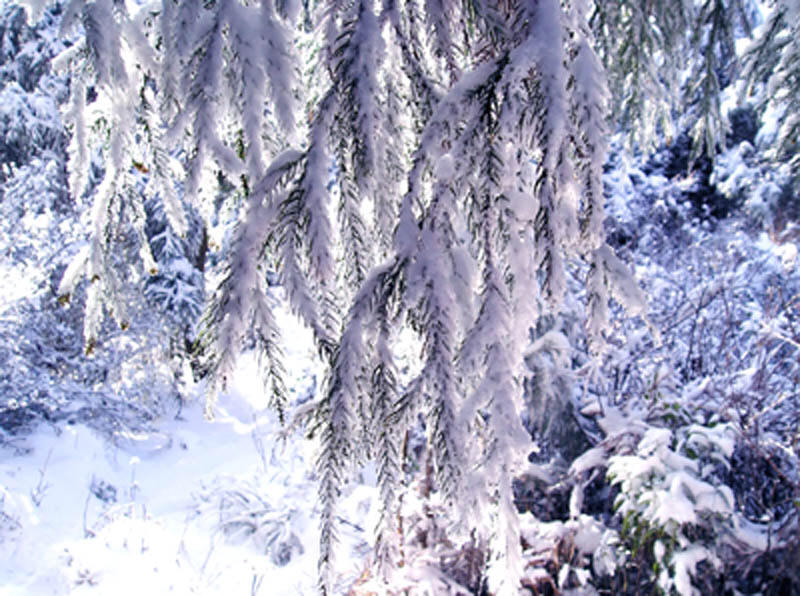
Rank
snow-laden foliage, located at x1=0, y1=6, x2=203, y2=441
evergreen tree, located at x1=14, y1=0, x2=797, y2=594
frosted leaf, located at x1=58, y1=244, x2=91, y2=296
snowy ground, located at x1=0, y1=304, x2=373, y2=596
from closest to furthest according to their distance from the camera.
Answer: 1. evergreen tree, located at x1=14, y1=0, x2=797, y2=594
2. frosted leaf, located at x1=58, y1=244, x2=91, y2=296
3. snowy ground, located at x1=0, y1=304, x2=373, y2=596
4. snow-laden foliage, located at x1=0, y1=6, x2=203, y2=441

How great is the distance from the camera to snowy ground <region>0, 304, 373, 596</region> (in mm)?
3297

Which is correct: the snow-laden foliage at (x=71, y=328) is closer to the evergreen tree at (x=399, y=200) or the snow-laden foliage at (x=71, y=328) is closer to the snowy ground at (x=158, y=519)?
the snowy ground at (x=158, y=519)

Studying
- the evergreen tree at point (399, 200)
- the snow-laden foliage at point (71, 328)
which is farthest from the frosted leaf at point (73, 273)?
the snow-laden foliage at point (71, 328)

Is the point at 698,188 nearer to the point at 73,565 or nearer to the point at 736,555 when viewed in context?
the point at 736,555

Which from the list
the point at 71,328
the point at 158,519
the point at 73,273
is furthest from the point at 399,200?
the point at 71,328

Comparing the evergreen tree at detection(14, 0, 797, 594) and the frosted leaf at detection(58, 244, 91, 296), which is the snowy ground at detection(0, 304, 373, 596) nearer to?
the frosted leaf at detection(58, 244, 91, 296)

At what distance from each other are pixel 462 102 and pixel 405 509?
2073 millimetres

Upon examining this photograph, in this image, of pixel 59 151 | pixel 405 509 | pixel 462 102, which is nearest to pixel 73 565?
pixel 405 509

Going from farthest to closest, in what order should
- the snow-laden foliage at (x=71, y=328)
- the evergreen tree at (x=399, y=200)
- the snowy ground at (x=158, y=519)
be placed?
1. the snow-laden foliage at (x=71, y=328)
2. the snowy ground at (x=158, y=519)
3. the evergreen tree at (x=399, y=200)

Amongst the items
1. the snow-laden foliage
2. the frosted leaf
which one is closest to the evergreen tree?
the frosted leaf

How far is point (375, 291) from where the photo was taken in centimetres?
87

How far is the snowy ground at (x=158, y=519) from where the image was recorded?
3297mm

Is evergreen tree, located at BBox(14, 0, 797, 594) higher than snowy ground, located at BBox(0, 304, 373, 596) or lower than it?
higher

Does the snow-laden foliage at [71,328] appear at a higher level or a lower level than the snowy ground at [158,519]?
higher
